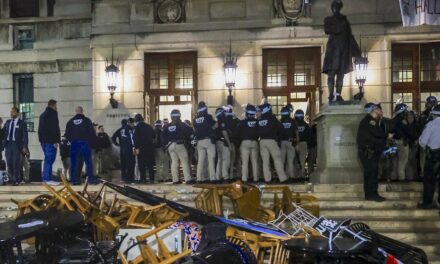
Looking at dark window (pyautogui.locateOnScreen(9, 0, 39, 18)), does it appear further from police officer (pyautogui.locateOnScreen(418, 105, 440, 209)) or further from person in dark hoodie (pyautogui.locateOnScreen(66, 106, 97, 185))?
police officer (pyautogui.locateOnScreen(418, 105, 440, 209))

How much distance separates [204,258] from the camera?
5.69 m

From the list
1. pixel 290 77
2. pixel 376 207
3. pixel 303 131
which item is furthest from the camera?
pixel 290 77

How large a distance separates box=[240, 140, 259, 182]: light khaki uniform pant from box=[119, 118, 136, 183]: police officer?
9.40ft

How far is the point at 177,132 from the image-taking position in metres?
14.3

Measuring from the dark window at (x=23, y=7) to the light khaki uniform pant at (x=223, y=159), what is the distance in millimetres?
11014

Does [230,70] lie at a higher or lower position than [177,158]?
higher

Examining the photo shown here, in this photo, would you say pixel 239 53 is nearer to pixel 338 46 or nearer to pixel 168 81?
pixel 168 81

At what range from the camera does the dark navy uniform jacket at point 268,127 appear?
1369 centimetres

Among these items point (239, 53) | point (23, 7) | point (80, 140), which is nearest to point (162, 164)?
point (80, 140)

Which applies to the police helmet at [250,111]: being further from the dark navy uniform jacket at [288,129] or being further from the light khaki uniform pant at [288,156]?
the light khaki uniform pant at [288,156]

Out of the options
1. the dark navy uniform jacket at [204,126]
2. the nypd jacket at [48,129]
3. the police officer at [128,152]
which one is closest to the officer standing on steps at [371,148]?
the dark navy uniform jacket at [204,126]

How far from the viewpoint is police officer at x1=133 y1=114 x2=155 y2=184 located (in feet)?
47.7

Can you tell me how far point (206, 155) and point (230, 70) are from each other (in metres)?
4.97

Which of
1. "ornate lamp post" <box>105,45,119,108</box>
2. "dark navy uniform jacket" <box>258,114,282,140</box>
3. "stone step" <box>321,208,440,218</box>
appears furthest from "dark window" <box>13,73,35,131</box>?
"stone step" <box>321,208,440,218</box>
